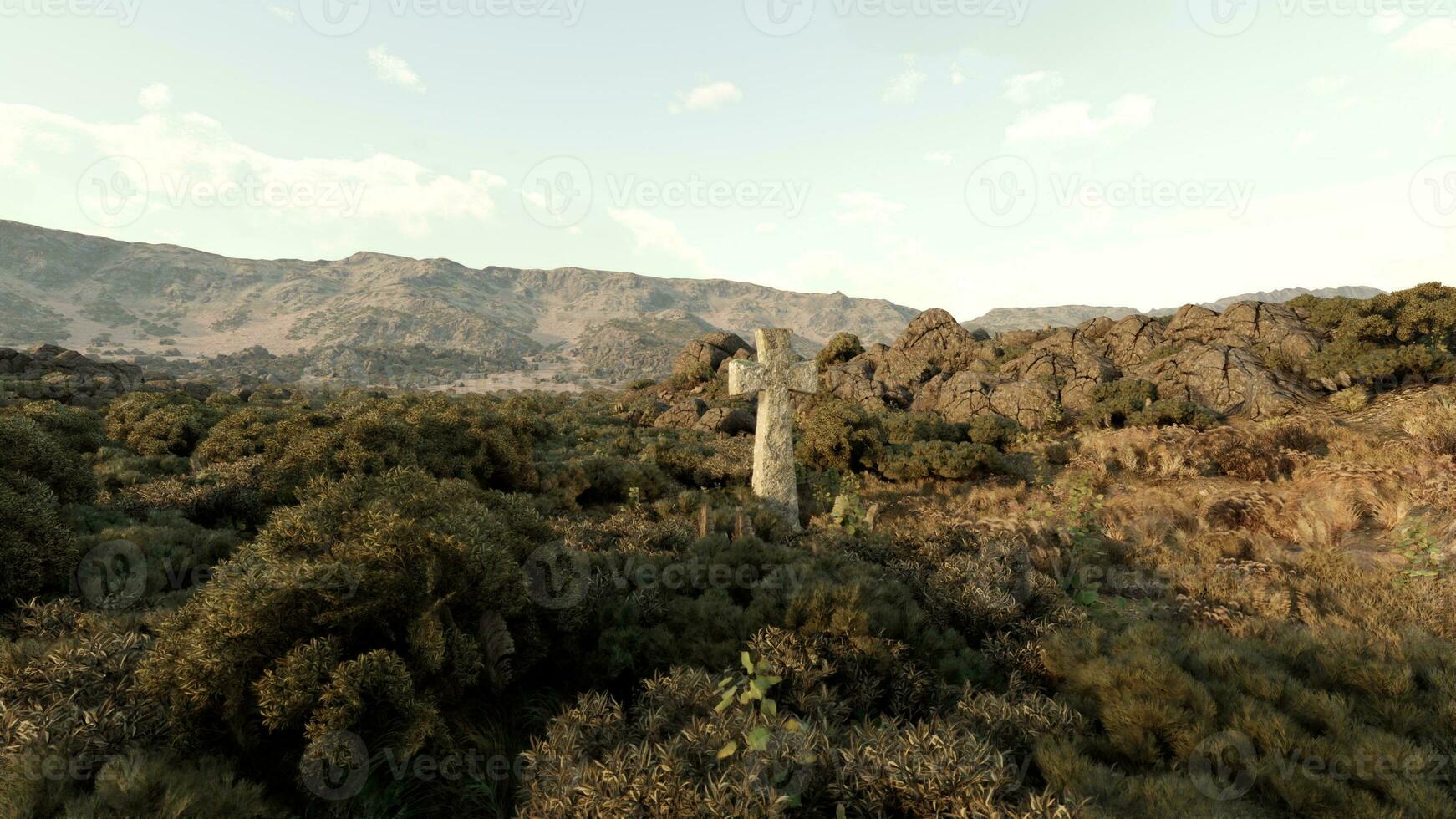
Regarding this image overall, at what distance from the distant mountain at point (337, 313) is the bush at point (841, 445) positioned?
6145 cm

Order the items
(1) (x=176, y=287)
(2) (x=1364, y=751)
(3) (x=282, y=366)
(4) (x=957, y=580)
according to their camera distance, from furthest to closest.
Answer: (1) (x=176, y=287) → (3) (x=282, y=366) → (4) (x=957, y=580) → (2) (x=1364, y=751)

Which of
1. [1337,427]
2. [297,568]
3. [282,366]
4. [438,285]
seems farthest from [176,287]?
[1337,427]

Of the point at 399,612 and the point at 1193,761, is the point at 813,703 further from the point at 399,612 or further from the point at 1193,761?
the point at 399,612

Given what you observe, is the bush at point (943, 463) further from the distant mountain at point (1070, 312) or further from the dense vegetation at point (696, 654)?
the distant mountain at point (1070, 312)

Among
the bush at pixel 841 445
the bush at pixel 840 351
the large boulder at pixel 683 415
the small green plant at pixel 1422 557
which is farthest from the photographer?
the bush at pixel 840 351

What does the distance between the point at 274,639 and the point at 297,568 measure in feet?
1.40

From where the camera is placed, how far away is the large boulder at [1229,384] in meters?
15.5

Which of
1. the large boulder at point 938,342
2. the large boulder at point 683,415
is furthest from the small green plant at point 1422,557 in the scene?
the large boulder at point 938,342

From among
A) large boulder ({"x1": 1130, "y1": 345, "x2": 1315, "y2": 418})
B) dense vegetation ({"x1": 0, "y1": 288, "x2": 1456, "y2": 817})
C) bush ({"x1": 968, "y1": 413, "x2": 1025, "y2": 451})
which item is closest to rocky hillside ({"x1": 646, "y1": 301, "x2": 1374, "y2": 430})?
large boulder ({"x1": 1130, "y1": 345, "x2": 1315, "y2": 418})

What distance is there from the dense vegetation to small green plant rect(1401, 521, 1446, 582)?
0.08m

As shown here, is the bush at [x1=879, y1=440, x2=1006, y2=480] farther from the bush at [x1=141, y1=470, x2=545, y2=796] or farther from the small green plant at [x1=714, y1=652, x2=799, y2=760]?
the bush at [x1=141, y1=470, x2=545, y2=796]

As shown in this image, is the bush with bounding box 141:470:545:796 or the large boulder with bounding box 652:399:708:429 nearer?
the bush with bounding box 141:470:545:796

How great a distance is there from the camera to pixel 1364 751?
10.5 feet

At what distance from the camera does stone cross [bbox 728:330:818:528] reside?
33.6 feet
